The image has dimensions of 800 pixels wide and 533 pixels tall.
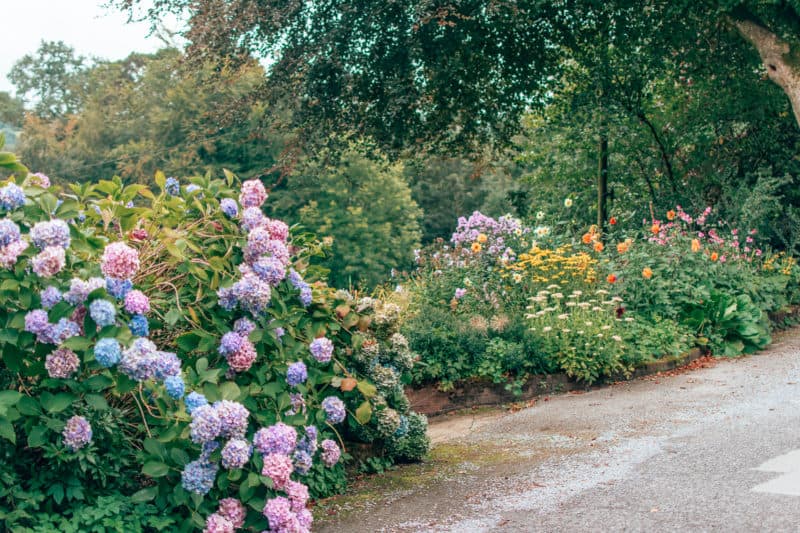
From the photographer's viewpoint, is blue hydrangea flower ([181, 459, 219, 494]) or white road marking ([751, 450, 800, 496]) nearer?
blue hydrangea flower ([181, 459, 219, 494])

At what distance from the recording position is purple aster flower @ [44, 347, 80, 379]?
9.67 feet

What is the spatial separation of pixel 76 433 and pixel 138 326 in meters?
0.46

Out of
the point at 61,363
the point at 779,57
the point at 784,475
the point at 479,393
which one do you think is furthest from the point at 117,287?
the point at 779,57

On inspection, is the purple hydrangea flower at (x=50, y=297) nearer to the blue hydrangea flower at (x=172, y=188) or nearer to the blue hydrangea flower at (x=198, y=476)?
the blue hydrangea flower at (x=198, y=476)

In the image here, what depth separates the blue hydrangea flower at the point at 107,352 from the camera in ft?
9.38

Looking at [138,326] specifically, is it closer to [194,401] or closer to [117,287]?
[117,287]

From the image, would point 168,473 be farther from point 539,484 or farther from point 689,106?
point 689,106

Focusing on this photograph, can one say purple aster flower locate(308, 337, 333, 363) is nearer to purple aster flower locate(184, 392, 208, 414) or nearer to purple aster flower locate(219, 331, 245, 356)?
→ purple aster flower locate(219, 331, 245, 356)

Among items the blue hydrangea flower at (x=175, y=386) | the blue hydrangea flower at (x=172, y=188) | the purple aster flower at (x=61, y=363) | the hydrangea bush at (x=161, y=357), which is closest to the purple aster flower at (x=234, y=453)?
the hydrangea bush at (x=161, y=357)

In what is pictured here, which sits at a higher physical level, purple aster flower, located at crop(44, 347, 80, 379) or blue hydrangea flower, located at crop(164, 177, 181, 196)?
blue hydrangea flower, located at crop(164, 177, 181, 196)

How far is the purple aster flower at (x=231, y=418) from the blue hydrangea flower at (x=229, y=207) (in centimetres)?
92

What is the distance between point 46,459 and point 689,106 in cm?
1283

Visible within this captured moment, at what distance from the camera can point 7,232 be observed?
9.57 ft

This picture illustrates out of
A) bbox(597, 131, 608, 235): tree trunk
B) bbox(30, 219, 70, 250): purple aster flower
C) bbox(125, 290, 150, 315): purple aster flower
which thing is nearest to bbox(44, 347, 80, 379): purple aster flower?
bbox(125, 290, 150, 315): purple aster flower
